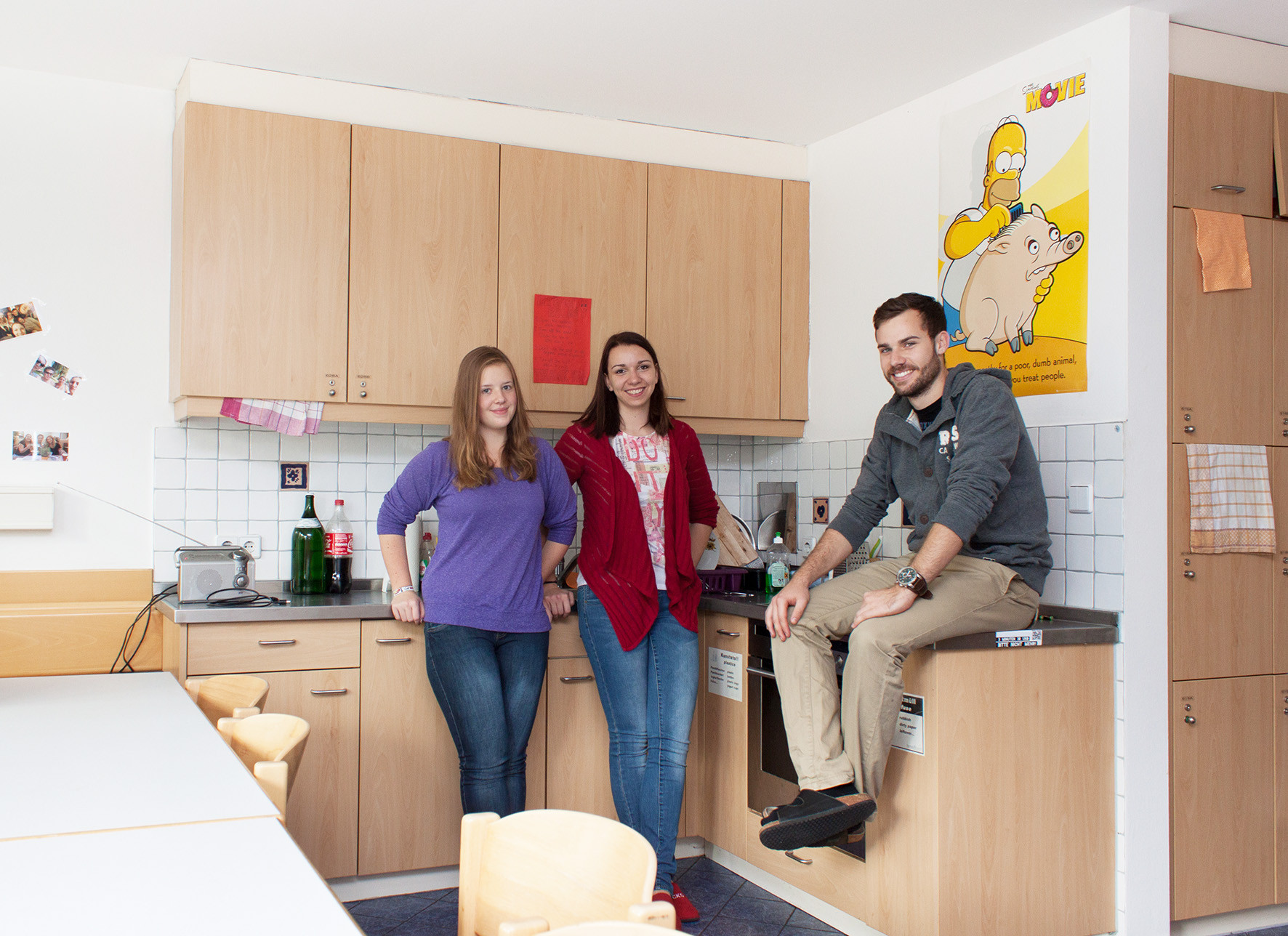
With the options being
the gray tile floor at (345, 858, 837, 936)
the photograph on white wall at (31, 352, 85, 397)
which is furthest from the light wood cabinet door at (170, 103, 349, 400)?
the gray tile floor at (345, 858, 837, 936)

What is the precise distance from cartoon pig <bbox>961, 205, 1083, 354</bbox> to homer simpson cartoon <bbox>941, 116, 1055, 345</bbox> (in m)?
0.02

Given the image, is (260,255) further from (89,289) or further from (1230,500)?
(1230,500)

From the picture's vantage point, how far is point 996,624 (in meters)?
2.55

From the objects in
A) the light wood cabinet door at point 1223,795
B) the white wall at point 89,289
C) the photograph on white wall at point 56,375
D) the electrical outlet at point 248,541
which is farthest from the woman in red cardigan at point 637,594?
the photograph on white wall at point 56,375

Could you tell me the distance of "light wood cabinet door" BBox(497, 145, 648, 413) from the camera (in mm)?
3498

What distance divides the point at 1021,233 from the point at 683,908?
6.76 ft

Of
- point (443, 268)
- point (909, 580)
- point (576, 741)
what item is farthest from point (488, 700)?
point (443, 268)

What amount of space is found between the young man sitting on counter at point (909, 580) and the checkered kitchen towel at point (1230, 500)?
1.53 feet

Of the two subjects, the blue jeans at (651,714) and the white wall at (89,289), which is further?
the white wall at (89,289)

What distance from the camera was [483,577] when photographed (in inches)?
114

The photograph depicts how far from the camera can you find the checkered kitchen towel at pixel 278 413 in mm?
3188

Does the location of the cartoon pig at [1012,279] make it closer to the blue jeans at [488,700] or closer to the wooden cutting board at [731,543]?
the wooden cutting board at [731,543]

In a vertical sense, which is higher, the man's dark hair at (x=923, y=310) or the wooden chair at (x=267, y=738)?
the man's dark hair at (x=923, y=310)

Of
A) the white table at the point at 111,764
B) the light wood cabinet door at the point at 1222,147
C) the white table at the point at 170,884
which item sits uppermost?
the light wood cabinet door at the point at 1222,147
